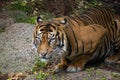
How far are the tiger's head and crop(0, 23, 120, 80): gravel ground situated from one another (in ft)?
1.84

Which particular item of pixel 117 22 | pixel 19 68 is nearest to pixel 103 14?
pixel 117 22

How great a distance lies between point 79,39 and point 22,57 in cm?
140

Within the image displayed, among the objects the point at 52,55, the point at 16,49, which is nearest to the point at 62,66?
the point at 52,55

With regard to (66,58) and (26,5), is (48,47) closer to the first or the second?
(66,58)

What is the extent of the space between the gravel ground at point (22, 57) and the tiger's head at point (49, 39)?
0.56 metres

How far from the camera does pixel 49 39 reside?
505cm

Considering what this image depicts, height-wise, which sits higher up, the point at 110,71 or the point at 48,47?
the point at 48,47

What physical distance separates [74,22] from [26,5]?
11.6ft

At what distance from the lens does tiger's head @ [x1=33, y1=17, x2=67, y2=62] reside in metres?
4.99

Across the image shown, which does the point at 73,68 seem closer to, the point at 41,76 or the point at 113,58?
the point at 41,76

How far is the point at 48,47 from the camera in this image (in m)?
5.01

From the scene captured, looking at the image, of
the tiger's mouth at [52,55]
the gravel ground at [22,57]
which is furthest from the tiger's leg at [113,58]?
the tiger's mouth at [52,55]

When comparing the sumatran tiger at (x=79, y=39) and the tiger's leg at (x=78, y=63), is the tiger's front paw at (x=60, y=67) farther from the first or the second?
the tiger's leg at (x=78, y=63)

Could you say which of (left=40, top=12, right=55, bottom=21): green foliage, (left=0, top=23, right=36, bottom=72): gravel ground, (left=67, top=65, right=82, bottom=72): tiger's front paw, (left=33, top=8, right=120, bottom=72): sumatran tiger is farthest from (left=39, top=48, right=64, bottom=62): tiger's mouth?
(left=40, top=12, right=55, bottom=21): green foliage
